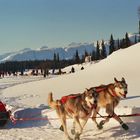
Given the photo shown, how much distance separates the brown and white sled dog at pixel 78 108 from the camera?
9180 millimetres

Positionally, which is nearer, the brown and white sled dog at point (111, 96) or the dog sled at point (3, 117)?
→ the brown and white sled dog at point (111, 96)

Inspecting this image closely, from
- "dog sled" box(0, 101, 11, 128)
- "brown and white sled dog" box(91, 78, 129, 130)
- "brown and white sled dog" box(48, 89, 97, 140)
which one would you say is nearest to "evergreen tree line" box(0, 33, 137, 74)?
"dog sled" box(0, 101, 11, 128)

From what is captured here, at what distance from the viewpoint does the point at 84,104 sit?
9242 millimetres

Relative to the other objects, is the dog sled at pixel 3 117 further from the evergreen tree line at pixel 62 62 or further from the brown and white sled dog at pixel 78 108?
the evergreen tree line at pixel 62 62

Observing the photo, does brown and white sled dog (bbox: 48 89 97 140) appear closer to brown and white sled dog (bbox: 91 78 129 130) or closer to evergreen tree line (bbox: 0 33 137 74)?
brown and white sled dog (bbox: 91 78 129 130)

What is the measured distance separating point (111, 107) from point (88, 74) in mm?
30731

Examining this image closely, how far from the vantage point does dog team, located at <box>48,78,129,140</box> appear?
9.23 meters

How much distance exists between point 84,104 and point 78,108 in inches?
7.4

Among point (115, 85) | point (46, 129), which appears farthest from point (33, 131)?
point (115, 85)

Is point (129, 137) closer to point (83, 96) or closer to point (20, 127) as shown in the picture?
point (83, 96)

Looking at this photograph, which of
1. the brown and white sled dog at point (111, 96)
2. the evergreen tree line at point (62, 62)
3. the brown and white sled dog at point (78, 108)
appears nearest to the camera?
the brown and white sled dog at point (78, 108)

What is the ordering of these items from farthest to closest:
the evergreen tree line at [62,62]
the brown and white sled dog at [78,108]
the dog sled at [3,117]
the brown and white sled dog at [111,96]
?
the evergreen tree line at [62,62] < the dog sled at [3,117] < the brown and white sled dog at [111,96] < the brown and white sled dog at [78,108]

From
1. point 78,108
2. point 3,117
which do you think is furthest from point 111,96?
point 3,117

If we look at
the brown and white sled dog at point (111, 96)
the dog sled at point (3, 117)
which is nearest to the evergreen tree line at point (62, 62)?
the dog sled at point (3, 117)
